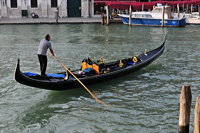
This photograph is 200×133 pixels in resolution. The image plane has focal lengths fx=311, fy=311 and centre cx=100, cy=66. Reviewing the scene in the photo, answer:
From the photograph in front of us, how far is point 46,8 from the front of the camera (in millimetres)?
37125

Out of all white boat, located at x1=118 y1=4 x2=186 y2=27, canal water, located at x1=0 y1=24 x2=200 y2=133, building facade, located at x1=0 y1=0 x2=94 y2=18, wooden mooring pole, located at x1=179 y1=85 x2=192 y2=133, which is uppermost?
building facade, located at x1=0 y1=0 x2=94 y2=18

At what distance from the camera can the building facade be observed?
36.8m

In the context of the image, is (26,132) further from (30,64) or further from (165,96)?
(30,64)

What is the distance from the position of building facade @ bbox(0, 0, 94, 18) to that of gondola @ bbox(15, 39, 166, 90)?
86.4 ft

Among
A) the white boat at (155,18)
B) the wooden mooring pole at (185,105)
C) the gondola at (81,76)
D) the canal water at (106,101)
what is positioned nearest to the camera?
A: the wooden mooring pole at (185,105)

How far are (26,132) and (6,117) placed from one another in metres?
0.98

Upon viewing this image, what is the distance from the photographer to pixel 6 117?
7.39 m

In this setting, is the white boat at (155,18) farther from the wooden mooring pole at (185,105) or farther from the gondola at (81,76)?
the wooden mooring pole at (185,105)

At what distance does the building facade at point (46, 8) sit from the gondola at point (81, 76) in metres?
26.3

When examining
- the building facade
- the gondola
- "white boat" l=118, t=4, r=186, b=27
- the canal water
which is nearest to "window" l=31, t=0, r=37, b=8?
the building facade

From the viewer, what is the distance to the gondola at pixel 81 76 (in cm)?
785

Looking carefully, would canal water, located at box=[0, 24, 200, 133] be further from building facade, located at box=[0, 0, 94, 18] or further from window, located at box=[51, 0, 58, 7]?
window, located at box=[51, 0, 58, 7]

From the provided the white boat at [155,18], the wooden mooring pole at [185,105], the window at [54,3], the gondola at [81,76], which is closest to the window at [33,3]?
the window at [54,3]

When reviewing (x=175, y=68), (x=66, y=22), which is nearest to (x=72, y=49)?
(x=175, y=68)
